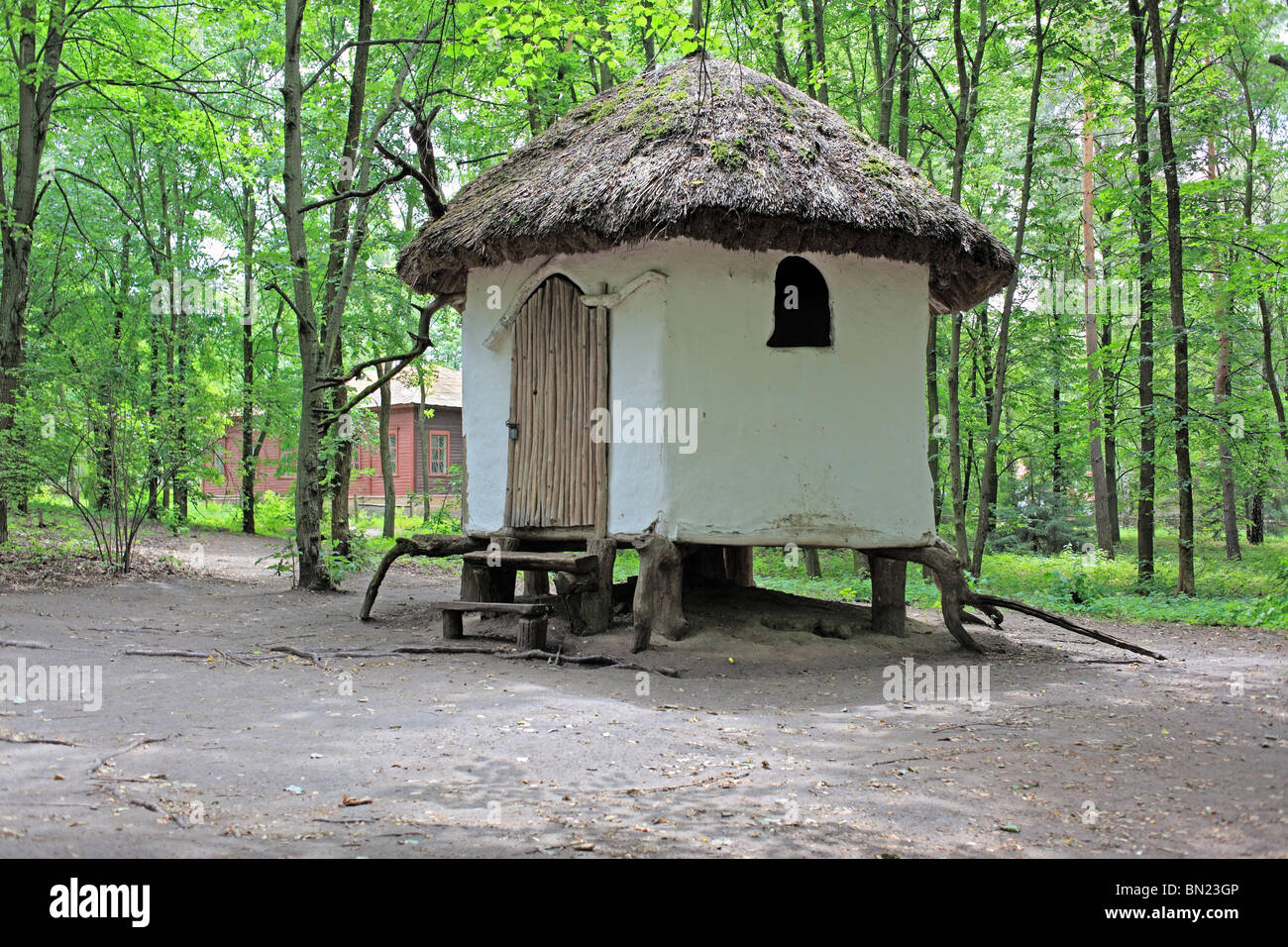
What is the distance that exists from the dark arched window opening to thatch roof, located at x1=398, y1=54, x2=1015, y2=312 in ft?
1.56

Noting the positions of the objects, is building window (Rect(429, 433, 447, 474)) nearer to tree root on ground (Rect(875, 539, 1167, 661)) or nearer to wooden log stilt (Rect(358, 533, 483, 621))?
wooden log stilt (Rect(358, 533, 483, 621))

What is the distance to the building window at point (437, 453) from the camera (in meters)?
35.4

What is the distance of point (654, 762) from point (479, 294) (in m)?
6.12

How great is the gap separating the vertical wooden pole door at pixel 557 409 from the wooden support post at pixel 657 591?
685 mm

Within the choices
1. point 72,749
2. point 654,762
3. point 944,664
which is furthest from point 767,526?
point 72,749

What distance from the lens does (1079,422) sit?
17109 millimetres

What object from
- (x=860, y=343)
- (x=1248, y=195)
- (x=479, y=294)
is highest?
(x=1248, y=195)

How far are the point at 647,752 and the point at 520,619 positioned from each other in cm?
341

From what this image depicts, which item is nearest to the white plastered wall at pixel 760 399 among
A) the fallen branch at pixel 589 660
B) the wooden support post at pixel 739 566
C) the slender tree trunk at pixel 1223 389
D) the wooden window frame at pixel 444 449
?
the fallen branch at pixel 589 660

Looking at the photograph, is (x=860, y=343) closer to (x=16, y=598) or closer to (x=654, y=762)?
(x=654, y=762)

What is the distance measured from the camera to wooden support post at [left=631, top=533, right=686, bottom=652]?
8.25 m
